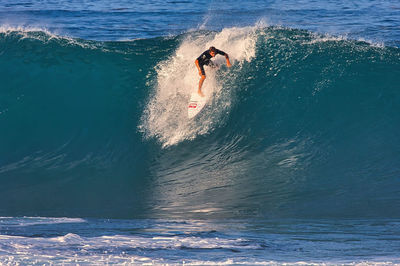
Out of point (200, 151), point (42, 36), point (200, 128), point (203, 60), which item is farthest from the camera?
point (42, 36)

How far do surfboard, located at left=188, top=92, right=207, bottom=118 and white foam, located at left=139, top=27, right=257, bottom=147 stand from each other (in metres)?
0.12

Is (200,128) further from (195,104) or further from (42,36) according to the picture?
(42,36)

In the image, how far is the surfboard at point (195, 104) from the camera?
946 centimetres

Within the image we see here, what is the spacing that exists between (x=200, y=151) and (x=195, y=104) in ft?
3.59

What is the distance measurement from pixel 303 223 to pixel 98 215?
2.99 metres

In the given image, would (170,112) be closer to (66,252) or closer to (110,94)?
(110,94)

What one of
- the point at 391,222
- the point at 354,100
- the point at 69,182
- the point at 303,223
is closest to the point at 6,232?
the point at 69,182

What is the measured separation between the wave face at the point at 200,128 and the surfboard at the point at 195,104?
20cm

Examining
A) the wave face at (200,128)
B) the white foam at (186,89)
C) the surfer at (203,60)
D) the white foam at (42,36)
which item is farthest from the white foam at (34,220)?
the white foam at (42,36)

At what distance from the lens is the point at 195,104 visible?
9547 millimetres

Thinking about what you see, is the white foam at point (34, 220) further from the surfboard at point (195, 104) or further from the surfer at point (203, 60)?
the surfer at point (203, 60)

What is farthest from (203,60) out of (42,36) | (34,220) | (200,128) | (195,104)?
(34,220)

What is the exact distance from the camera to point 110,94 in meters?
10.6

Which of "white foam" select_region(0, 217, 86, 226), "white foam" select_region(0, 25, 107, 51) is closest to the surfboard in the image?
"white foam" select_region(0, 217, 86, 226)
